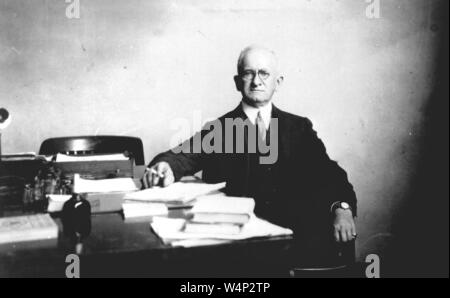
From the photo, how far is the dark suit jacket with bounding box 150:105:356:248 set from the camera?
2.40 metres

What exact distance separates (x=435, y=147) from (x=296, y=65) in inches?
47.8

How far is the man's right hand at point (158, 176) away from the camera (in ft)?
6.72

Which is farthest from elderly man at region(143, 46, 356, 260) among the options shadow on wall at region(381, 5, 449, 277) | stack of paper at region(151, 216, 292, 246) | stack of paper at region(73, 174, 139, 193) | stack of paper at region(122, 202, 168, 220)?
shadow on wall at region(381, 5, 449, 277)

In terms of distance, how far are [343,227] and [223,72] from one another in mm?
1797

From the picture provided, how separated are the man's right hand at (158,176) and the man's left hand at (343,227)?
27.1 inches

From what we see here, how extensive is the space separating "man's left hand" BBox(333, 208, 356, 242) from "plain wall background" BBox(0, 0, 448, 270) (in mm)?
1680

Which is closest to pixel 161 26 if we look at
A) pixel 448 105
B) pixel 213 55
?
pixel 213 55

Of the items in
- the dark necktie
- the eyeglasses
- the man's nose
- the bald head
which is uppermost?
the bald head

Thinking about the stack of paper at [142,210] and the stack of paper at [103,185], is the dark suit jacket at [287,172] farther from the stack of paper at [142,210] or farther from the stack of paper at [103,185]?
the stack of paper at [142,210]

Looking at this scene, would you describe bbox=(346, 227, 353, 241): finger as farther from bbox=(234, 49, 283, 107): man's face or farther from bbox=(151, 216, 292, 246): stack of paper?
bbox=(234, 49, 283, 107): man's face

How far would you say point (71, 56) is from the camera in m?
3.23

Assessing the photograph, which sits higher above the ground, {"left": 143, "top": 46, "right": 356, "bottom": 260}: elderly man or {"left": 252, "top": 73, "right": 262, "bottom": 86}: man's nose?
{"left": 252, "top": 73, "right": 262, "bottom": 86}: man's nose

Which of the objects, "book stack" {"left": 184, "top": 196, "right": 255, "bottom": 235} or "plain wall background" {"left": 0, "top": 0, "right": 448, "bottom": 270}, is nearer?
"book stack" {"left": 184, "top": 196, "right": 255, "bottom": 235}

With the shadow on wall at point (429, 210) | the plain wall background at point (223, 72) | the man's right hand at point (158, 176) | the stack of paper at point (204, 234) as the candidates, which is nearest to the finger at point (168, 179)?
the man's right hand at point (158, 176)
